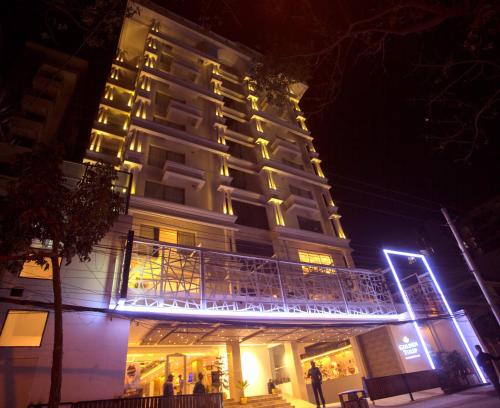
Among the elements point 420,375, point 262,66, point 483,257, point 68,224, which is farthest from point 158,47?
point 483,257

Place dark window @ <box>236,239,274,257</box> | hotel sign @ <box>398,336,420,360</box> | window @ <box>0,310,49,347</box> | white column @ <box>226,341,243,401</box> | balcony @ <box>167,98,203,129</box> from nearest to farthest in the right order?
window @ <box>0,310,49,347</box>, white column @ <box>226,341,243,401</box>, hotel sign @ <box>398,336,420,360</box>, dark window @ <box>236,239,274,257</box>, balcony @ <box>167,98,203,129</box>

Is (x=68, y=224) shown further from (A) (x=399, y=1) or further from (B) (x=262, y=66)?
(A) (x=399, y=1)

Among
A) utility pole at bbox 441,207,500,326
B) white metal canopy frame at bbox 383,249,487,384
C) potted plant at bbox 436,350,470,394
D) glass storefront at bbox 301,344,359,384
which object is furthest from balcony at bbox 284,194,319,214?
potted plant at bbox 436,350,470,394

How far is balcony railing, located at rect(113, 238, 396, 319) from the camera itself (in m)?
10.8

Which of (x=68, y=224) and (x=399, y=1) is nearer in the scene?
(x=399, y=1)

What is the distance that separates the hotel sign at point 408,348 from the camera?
1516cm

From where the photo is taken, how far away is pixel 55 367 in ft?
20.6

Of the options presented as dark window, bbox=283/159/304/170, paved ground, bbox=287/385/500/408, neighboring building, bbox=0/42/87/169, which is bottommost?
paved ground, bbox=287/385/500/408

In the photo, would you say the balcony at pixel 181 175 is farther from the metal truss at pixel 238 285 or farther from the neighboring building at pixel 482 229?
the neighboring building at pixel 482 229

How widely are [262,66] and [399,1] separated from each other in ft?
12.9

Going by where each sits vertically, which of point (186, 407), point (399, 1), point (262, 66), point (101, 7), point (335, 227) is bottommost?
point (186, 407)

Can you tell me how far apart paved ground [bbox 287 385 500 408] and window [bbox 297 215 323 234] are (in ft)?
35.1

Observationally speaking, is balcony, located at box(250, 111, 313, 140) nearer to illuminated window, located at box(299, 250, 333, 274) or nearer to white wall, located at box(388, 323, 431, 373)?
illuminated window, located at box(299, 250, 333, 274)

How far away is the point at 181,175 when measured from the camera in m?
18.6
